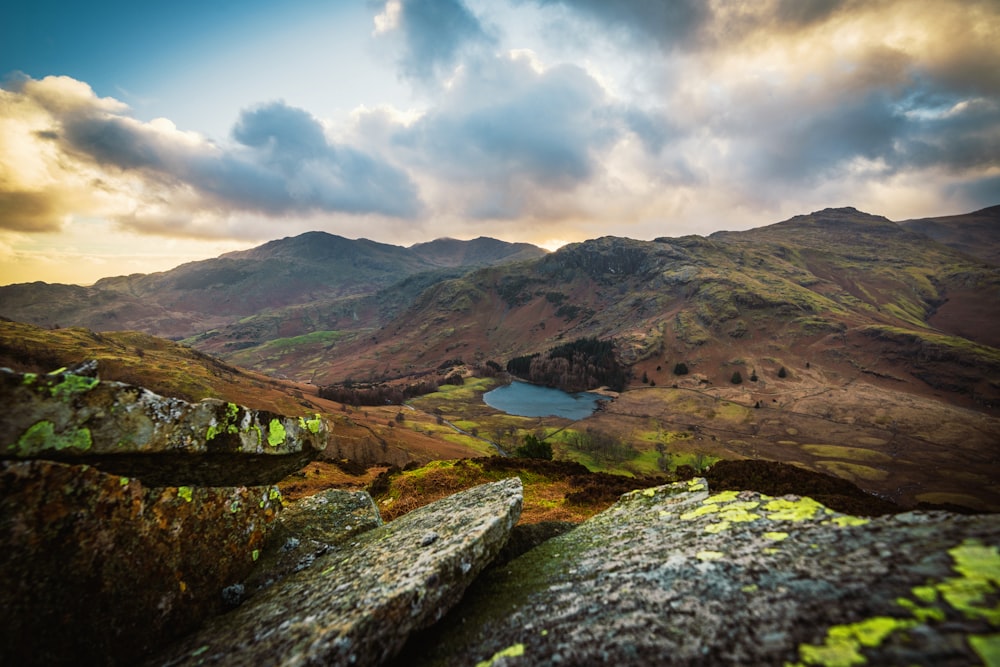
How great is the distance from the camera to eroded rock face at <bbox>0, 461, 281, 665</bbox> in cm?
506

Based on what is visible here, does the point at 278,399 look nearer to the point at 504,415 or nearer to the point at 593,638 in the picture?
the point at 504,415

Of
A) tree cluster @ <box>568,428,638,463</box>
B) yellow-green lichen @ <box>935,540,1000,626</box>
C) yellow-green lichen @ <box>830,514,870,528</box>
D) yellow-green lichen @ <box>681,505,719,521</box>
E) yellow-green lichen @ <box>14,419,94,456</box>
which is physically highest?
yellow-green lichen @ <box>14,419,94,456</box>

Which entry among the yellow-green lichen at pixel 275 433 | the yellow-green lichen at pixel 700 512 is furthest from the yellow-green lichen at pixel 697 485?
the yellow-green lichen at pixel 275 433

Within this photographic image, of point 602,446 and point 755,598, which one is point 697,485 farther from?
point 602,446

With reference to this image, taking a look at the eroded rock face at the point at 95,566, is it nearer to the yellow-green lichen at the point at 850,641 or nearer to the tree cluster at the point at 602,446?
the yellow-green lichen at the point at 850,641

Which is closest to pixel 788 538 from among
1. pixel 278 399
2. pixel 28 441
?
pixel 28 441

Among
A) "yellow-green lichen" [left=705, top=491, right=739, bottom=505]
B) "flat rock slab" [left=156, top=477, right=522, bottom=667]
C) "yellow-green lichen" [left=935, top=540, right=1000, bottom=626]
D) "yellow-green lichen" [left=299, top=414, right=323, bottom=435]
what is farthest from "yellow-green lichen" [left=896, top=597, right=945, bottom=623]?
"yellow-green lichen" [left=299, top=414, right=323, bottom=435]

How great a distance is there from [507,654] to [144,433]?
741cm

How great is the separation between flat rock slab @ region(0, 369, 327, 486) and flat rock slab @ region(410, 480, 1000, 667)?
231 inches

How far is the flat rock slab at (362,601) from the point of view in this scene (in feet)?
16.5

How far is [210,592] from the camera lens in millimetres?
7375

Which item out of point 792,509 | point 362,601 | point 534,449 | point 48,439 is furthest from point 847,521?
point 534,449

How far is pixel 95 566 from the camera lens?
19.0 feet

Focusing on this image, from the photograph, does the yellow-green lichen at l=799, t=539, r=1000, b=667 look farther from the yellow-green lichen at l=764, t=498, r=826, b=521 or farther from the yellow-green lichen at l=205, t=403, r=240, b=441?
the yellow-green lichen at l=205, t=403, r=240, b=441
